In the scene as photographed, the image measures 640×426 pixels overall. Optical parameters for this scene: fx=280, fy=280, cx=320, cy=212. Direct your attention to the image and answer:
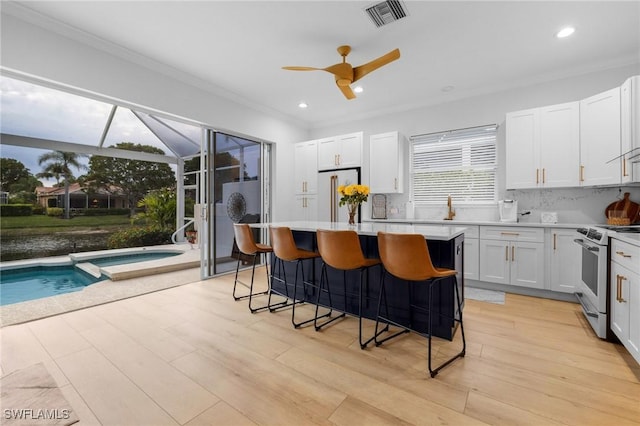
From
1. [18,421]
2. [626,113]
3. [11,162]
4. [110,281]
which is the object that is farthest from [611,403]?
[11,162]

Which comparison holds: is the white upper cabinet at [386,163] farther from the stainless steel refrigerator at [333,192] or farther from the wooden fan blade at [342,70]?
the wooden fan blade at [342,70]

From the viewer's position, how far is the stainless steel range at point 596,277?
7.90 feet

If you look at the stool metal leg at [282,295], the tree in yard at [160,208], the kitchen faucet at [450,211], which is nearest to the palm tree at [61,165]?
the tree in yard at [160,208]

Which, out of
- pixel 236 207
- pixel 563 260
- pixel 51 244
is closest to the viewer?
pixel 563 260

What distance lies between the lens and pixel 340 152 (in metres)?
5.25

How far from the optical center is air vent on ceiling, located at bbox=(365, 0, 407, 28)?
2.50m

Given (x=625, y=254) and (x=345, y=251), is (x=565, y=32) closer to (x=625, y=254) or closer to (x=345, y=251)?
(x=625, y=254)

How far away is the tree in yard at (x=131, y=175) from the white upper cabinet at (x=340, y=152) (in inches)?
201

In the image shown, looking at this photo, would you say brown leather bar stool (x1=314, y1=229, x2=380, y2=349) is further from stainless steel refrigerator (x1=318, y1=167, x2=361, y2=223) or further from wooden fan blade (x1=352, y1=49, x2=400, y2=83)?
stainless steel refrigerator (x1=318, y1=167, x2=361, y2=223)

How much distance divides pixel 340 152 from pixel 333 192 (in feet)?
2.50

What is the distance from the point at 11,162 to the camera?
235 inches

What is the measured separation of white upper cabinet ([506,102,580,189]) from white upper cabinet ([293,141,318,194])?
10.4 ft

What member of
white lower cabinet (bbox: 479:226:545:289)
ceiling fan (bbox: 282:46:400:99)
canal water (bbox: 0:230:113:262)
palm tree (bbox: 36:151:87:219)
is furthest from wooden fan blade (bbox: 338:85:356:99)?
canal water (bbox: 0:230:113:262)

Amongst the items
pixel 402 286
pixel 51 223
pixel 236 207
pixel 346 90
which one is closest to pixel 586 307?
pixel 402 286
